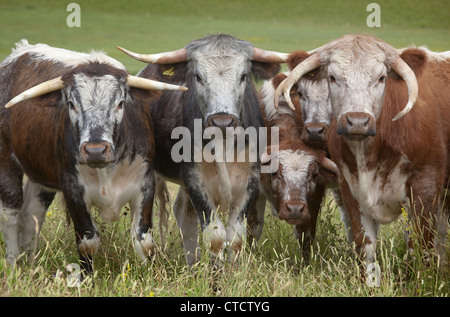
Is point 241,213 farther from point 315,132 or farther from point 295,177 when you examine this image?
point 315,132

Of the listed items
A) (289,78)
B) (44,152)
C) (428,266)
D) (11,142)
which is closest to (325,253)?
(428,266)

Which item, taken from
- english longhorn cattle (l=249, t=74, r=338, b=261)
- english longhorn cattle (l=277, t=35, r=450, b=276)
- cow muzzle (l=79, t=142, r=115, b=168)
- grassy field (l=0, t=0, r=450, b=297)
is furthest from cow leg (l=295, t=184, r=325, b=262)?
cow muzzle (l=79, t=142, r=115, b=168)

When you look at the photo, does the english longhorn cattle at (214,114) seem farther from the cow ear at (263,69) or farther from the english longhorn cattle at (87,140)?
the english longhorn cattle at (87,140)

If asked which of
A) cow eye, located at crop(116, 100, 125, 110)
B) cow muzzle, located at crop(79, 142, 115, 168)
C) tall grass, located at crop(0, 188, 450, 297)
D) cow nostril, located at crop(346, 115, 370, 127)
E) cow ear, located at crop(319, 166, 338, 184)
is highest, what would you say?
cow eye, located at crop(116, 100, 125, 110)

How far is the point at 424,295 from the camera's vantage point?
5.48 meters

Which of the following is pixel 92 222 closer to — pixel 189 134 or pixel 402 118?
pixel 189 134

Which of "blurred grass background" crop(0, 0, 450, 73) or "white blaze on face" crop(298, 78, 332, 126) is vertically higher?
"blurred grass background" crop(0, 0, 450, 73)

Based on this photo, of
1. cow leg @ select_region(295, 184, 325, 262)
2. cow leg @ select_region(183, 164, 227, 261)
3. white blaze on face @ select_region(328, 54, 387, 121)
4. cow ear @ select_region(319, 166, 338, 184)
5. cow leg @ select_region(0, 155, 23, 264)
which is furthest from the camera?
cow leg @ select_region(0, 155, 23, 264)

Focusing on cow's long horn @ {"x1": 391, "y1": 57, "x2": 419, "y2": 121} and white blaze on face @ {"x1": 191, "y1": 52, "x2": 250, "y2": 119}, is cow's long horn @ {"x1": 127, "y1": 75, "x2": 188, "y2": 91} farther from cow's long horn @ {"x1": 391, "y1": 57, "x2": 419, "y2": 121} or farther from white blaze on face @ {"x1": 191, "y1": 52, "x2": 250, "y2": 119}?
cow's long horn @ {"x1": 391, "y1": 57, "x2": 419, "y2": 121}

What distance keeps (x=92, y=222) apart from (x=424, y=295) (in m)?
2.82

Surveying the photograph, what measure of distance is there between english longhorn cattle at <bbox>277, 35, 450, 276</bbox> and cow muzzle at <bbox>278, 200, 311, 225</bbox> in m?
0.40

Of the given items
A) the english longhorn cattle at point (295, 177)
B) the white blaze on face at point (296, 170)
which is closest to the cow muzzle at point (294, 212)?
the english longhorn cattle at point (295, 177)

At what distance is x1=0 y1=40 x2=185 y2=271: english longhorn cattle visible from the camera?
19.5 feet
